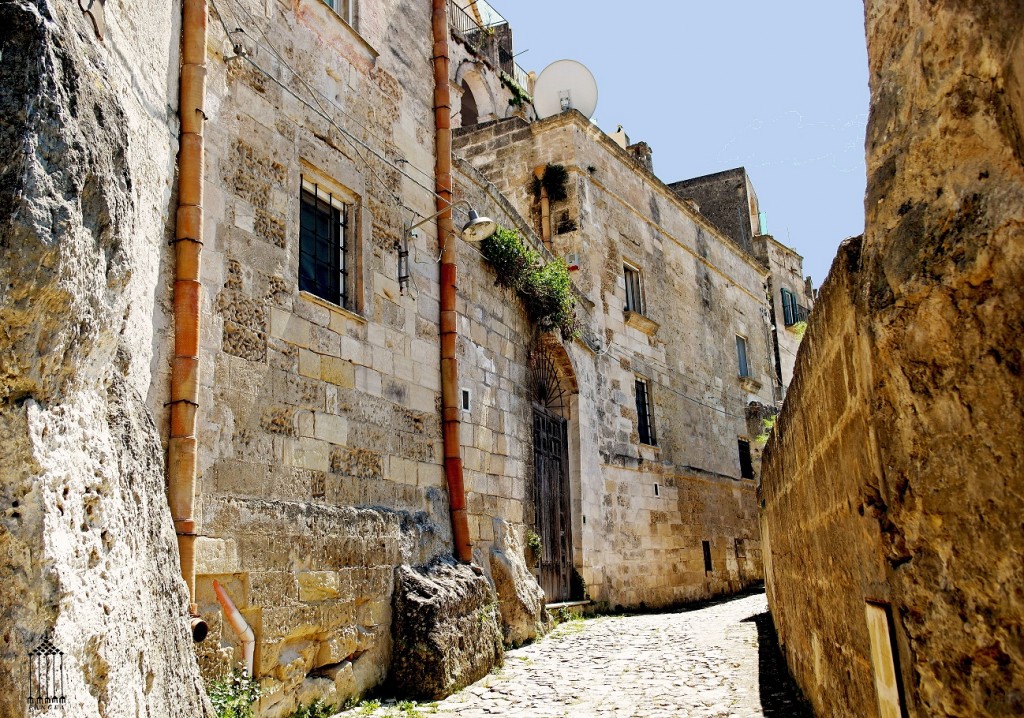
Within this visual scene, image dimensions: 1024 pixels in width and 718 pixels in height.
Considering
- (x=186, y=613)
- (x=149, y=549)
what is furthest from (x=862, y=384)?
(x=186, y=613)

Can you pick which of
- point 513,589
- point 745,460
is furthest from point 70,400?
point 745,460

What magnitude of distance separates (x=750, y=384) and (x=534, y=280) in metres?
10.1

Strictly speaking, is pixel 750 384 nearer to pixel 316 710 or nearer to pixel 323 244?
pixel 323 244

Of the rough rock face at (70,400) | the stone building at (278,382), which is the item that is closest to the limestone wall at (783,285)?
the stone building at (278,382)

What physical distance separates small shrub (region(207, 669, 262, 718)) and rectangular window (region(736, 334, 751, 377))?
15.6 meters

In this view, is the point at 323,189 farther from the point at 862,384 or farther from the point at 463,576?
the point at 862,384

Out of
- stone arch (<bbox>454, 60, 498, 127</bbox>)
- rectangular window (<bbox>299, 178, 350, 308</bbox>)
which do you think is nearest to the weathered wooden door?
rectangular window (<bbox>299, 178, 350, 308</bbox>)

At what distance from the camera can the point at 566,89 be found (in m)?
16.8

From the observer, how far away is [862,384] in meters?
2.21

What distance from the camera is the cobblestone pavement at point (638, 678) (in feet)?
19.3

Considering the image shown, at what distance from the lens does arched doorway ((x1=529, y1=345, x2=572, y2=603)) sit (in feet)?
35.7

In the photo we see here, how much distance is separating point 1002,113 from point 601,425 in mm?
11367

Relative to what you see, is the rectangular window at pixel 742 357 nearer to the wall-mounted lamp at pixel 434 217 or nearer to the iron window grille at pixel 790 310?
the iron window grille at pixel 790 310

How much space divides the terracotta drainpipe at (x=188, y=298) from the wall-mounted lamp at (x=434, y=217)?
2.57 metres
